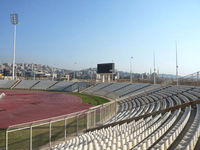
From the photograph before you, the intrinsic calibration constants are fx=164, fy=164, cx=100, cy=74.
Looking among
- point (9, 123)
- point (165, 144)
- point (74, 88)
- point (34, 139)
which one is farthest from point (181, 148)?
point (74, 88)

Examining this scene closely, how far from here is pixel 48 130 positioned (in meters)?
8.62

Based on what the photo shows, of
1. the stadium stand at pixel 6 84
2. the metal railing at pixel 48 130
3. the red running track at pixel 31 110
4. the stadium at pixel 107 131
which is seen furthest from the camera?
the stadium stand at pixel 6 84

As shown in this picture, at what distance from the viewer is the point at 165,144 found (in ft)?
15.5

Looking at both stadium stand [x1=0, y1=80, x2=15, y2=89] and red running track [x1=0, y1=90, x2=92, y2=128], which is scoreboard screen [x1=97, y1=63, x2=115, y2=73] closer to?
red running track [x1=0, y1=90, x2=92, y2=128]

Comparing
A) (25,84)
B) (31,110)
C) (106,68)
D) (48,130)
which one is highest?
(106,68)

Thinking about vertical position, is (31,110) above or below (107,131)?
below

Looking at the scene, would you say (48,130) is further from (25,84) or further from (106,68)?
(25,84)

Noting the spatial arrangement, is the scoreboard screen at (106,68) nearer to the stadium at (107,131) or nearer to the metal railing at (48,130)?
the stadium at (107,131)

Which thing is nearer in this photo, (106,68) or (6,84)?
(106,68)

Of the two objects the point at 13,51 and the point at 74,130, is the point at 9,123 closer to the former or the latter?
the point at 74,130

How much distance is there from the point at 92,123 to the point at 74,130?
156cm

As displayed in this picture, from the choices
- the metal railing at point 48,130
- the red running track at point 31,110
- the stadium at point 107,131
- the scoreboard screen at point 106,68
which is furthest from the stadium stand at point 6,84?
the metal railing at point 48,130

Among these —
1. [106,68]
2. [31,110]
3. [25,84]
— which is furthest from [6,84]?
[31,110]

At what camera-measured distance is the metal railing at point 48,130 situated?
284 inches
